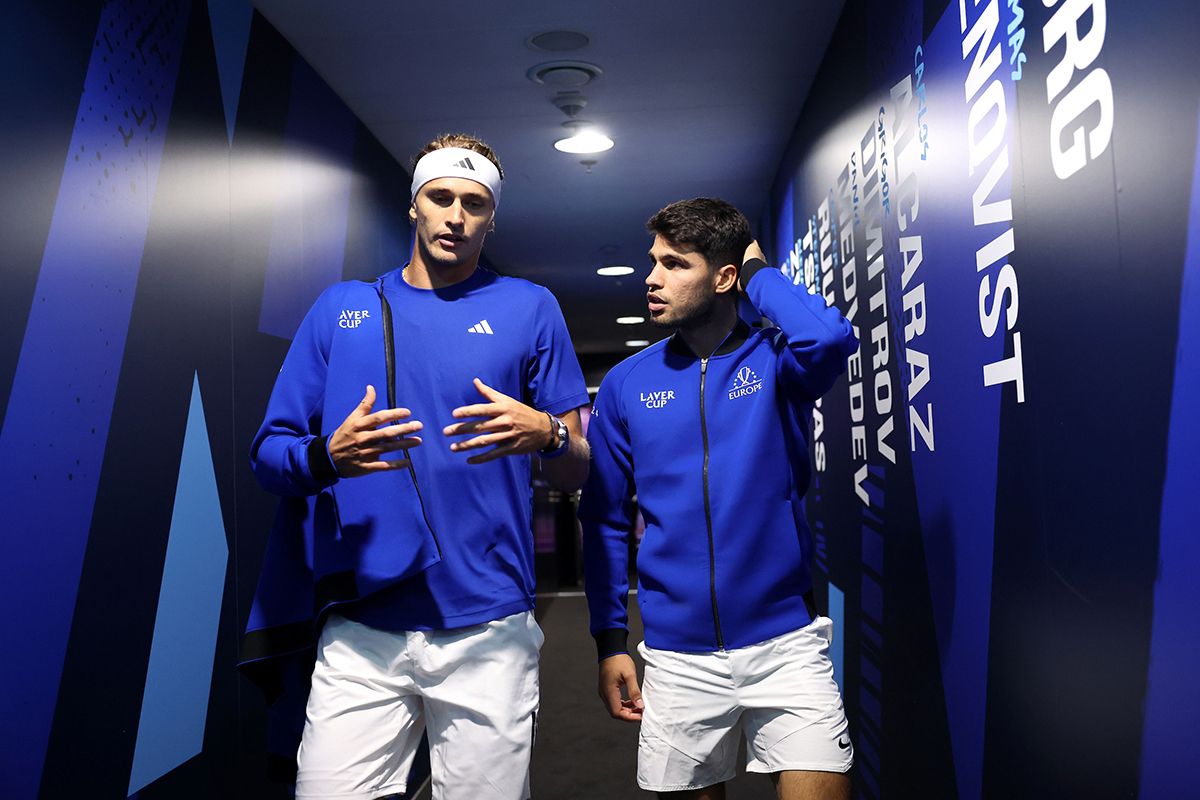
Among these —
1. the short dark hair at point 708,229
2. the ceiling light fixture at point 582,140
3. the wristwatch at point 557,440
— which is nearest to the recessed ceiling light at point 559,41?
the ceiling light fixture at point 582,140

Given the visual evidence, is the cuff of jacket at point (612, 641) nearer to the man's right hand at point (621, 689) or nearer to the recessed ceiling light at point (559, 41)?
the man's right hand at point (621, 689)

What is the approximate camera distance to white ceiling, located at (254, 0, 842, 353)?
9.41 feet

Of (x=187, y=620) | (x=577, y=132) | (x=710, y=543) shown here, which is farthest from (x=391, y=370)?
(x=577, y=132)

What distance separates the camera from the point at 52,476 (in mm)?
1770

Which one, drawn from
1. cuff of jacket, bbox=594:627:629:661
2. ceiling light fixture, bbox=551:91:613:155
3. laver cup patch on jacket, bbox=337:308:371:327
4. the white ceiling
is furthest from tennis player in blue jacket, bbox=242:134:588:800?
ceiling light fixture, bbox=551:91:613:155

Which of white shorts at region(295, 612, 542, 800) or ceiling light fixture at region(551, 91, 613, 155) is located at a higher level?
ceiling light fixture at region(551, 91, 613, 155)

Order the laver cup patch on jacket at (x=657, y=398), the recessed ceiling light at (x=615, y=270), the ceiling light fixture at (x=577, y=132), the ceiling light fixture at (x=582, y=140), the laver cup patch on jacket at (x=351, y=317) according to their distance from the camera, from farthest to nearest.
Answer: the recessed ceiling light at (x=615, y=270) → the ceiling light fixture at (x=582, y=140) → the ceiling light fixture at (x=577, y=132) → the laver cup patch on jacket at (x=657, y=398) → the laver cup patch on jacket at (x=351, y=317)

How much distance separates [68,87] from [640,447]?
1.26m

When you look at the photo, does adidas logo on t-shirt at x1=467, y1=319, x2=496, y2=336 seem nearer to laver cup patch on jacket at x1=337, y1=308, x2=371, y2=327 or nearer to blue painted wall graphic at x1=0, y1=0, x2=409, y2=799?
laver cup patch on jacket at x1=337, y1=308, x2=371, y2=327

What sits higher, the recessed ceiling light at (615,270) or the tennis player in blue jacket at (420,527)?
the recessed ceiling light at (615,270)

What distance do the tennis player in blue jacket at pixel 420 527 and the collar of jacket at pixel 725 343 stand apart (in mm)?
330

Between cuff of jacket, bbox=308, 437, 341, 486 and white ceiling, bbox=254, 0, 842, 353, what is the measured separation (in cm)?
166

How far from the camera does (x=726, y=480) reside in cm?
187

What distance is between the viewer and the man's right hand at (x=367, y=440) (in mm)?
1456
